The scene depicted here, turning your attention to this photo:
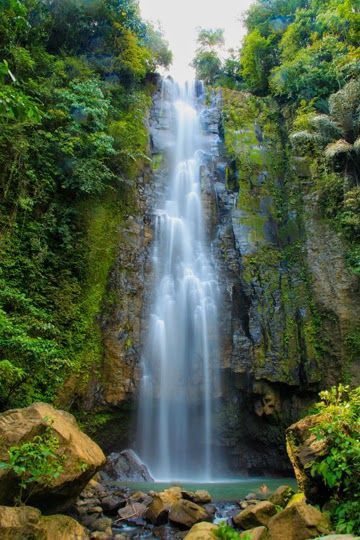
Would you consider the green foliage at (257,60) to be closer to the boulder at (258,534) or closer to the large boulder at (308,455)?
the large boulder at (308,455)

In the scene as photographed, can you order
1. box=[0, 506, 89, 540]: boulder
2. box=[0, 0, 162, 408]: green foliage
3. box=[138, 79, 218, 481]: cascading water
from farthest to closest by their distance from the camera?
box=[138, 79, 218, 481]: cascading water
box=[0, 0, 162, 408]: green foliage
box=[0, 506, 89, 540]: boulder

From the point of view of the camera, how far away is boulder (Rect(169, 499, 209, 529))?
6.37 meters

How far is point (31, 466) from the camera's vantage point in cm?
527

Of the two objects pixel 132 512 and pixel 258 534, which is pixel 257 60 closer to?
pixel 132 512

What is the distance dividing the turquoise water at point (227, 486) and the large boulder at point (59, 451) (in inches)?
105

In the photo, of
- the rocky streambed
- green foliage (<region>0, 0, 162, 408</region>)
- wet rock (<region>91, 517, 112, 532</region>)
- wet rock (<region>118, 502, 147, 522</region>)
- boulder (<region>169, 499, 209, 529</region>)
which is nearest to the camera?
the rocky streambed

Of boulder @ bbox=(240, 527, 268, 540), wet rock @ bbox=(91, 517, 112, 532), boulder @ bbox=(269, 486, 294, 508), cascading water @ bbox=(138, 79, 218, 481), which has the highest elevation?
cascading water @ bbox=(138, 79, 218, 481)

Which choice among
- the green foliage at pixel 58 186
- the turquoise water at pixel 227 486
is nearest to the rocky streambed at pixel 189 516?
the turquoise water at pixel 227 486

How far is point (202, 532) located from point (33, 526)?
2182mm

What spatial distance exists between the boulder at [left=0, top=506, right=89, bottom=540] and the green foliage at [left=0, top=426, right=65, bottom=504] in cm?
30

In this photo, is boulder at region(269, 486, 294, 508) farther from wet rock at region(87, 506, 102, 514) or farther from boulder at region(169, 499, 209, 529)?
wet rock at region(87, 506, 102, 514)

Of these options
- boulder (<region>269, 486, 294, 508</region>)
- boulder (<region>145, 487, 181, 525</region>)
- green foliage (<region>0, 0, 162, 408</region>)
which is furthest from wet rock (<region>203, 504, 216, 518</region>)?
green foliage (<region>0, 0, 162, 408</region>)

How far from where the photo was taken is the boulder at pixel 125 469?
9.65m

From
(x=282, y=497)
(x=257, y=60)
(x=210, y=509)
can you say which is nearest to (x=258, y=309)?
(x=282, y=497)
